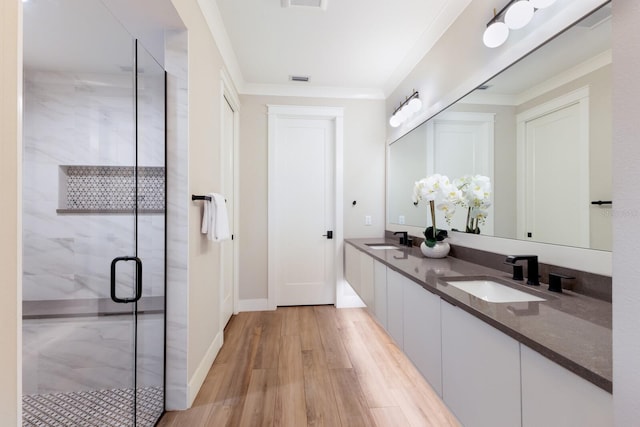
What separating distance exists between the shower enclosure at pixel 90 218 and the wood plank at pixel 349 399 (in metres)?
1.07

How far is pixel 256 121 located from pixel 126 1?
76.0 inches

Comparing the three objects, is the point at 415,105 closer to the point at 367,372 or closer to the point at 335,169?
the point at 335,169

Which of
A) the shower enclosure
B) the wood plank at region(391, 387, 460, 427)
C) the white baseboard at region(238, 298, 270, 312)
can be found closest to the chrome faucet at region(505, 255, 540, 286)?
the wood plank at region(391, 387, 460, 427)

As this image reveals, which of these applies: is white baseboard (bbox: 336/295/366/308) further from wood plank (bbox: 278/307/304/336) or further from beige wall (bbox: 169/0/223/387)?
beige wall (bbox: 169/0/223/387)

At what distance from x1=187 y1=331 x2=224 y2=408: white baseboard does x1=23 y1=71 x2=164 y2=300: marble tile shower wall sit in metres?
0.61

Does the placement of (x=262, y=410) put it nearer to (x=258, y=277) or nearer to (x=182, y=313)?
(x=182, y=313)

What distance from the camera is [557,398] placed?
0.69 metres

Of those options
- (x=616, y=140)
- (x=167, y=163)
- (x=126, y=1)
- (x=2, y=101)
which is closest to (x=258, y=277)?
(x=167, y=163)

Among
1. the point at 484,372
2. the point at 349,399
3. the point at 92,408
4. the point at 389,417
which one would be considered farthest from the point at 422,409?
the point at 92,408

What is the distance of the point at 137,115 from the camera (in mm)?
1709

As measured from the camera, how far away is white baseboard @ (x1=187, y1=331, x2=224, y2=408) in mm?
1744

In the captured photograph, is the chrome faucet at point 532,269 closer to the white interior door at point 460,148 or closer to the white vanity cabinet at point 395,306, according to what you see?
the white interior door at point 460,148

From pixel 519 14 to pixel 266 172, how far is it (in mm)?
2597

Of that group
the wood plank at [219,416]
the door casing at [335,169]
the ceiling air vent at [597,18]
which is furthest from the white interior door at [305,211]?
the ceiling air vent at [597,18]
